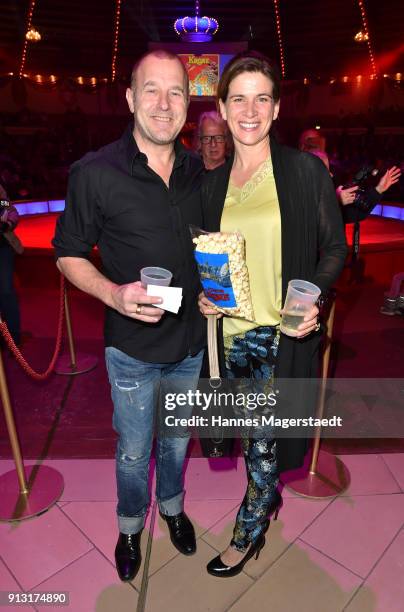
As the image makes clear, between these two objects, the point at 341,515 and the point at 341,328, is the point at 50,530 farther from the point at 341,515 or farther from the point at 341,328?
the point at 341,328

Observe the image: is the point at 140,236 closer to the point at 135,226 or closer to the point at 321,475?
the point at 135,226

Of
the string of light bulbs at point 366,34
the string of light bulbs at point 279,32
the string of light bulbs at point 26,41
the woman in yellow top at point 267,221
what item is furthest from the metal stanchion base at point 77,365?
the string of light bulbs at point 279,32

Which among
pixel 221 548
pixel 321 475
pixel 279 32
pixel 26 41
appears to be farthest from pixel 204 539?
pixel 279 32

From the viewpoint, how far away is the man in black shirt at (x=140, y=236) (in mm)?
1639

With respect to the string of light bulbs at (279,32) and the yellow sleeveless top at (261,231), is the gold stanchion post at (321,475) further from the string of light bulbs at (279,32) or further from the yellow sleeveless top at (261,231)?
the string of light bulbs at (279,32)

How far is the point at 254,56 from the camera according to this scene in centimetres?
159

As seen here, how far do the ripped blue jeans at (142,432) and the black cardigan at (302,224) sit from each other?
46cm

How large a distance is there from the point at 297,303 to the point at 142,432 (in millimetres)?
872

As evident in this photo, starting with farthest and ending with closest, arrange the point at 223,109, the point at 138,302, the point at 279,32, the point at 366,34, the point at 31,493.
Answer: the point at 279,32 → the point at 366,34 → the point at 31,493 → the point at 223,109 → the point at 138,302

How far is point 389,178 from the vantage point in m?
3.02

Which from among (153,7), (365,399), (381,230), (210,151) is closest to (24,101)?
(153,7)

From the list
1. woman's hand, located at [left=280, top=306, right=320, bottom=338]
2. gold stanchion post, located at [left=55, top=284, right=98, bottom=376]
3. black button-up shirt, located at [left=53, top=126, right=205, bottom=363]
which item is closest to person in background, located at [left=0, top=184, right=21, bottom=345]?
gold stanchion post, located at [left=55, top=284, right=98, bottom=376]

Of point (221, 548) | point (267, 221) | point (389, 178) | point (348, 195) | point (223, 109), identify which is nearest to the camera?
point (267, 221)

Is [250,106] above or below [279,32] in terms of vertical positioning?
below
